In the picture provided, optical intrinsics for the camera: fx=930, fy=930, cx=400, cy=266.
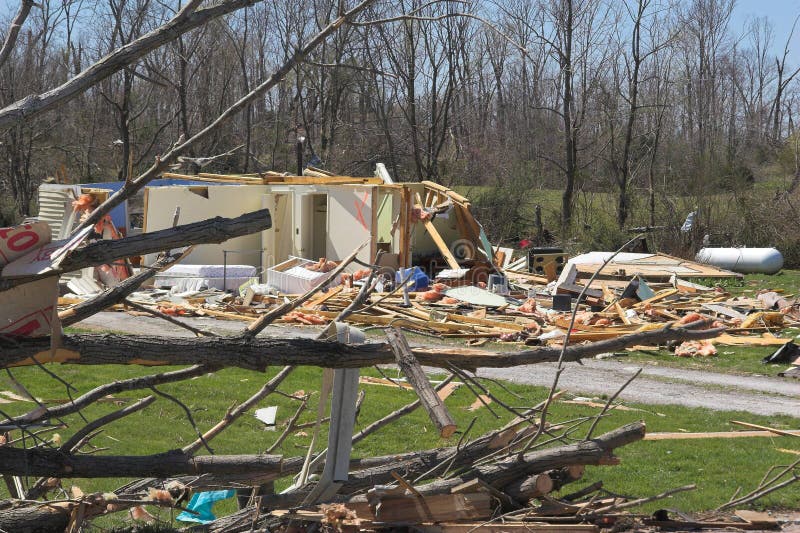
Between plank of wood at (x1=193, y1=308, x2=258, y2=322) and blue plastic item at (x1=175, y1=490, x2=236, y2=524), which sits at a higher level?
blue plastic item at (x1=175, y1=490, x2=236, y2=524)

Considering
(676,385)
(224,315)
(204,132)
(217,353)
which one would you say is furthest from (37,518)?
(224,315)

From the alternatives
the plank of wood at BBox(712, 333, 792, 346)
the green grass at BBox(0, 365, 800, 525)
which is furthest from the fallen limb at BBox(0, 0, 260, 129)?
the plank of wood at BBox(712, 333, 792, 346)

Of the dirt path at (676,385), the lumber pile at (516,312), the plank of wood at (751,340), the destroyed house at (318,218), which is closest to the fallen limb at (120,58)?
the dirt path at (676,385)

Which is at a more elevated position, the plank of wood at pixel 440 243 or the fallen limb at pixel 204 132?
the fallen limb at pixel 204 132

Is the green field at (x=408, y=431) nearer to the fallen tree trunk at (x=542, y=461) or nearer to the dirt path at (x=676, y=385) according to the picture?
the dirt path at (x=676, y=385)

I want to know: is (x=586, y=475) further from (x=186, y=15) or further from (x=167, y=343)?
(x=186, y=15)

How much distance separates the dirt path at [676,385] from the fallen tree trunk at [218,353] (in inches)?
304

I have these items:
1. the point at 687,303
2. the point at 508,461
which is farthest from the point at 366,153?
the point at 508,461

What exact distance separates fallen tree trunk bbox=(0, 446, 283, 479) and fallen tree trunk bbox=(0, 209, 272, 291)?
1047mm

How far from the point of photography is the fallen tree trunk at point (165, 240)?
3291 millimetres

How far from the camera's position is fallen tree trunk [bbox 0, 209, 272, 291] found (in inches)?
130

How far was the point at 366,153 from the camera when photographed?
136 feet

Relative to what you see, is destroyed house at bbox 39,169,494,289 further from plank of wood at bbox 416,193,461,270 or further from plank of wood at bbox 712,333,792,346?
plank of wood at bbox 712,333,792,346

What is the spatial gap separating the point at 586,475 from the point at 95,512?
4.45 metres
